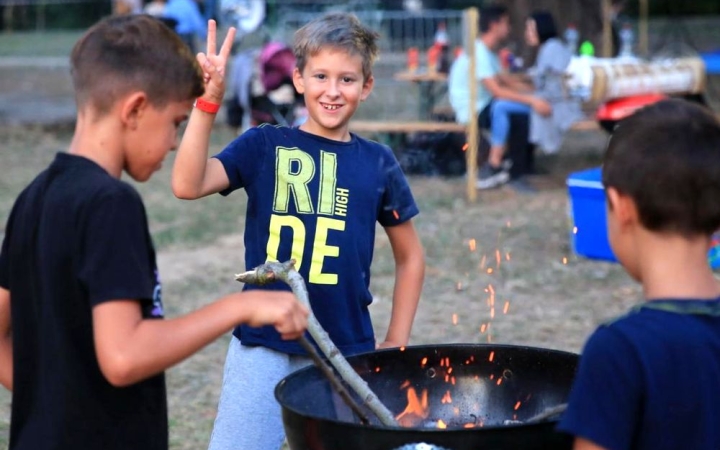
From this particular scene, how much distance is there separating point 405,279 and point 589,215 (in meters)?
3.46

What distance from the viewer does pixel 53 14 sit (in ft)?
85.4

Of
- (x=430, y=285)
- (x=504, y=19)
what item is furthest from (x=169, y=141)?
(x=504, y=19)

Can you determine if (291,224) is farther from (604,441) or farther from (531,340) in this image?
(531,340)

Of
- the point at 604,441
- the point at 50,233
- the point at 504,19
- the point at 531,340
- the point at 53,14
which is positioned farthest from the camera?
the point at 53,14

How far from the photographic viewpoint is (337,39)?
9.07 ft

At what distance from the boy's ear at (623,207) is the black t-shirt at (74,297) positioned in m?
0.79

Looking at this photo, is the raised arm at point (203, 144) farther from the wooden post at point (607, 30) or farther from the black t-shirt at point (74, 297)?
the wooden post at point (607, 30)

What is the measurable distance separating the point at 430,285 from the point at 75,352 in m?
4.51

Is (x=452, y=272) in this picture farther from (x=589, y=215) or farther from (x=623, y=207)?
(x=623, y=207)

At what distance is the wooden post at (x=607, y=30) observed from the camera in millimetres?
11398

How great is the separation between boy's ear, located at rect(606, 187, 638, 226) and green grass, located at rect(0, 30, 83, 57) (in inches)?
767

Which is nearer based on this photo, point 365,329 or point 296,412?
point 296,412

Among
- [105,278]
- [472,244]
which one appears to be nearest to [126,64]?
[105,278]

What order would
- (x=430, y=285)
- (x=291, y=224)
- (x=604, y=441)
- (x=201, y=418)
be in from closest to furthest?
(x=604, y=441), (x=291, y=224), (x=201, y=418), (x=430, y=285)
